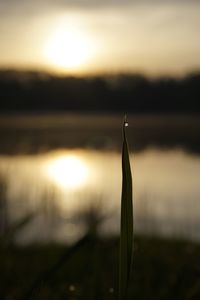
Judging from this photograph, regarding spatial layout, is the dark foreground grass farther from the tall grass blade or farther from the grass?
the tall grass blade

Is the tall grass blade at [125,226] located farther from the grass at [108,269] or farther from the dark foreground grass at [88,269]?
the dark foreground grass at [88,269]

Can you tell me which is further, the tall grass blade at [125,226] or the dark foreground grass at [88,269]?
the dark foreground grass at [88,269]

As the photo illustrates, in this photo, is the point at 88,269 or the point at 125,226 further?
the point at 88,269

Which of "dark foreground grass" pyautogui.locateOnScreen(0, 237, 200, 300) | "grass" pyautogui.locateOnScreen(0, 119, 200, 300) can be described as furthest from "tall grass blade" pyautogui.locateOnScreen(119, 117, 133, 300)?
"dark foreground grass" pyautogui.locateOnScreen(0, 237, 200, 300)

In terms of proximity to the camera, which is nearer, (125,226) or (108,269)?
(125,226)

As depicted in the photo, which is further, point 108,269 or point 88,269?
point 108,269

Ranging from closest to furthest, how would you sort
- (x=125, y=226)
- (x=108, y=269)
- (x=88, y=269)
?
(x=125, y=226) < (x=88, y=269) < (x=108, y=269)

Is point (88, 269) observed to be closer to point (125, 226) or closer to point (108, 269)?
point (108, 269)

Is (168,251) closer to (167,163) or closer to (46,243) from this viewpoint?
(46,243)

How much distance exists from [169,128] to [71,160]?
132 ft

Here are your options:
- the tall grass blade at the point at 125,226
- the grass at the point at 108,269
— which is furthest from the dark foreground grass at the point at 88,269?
the tall grass blade at the point at 125,226

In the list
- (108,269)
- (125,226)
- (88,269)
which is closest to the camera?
(125,226)

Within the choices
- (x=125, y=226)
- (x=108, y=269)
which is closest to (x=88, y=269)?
(x=108, y=269)

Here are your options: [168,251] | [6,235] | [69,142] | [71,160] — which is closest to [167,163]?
[71,160]
